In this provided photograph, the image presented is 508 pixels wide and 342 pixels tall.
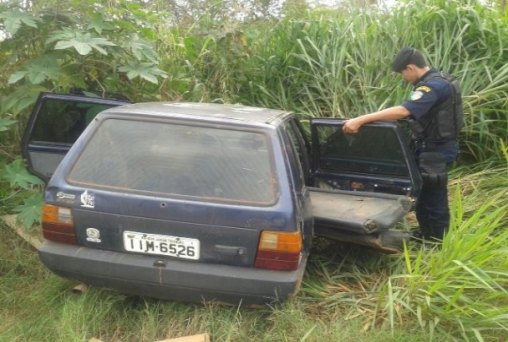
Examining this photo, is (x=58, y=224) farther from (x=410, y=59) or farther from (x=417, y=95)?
(x=410, y=59)

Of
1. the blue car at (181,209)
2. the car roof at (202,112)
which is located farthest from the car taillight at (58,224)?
the car roof at (202,112)

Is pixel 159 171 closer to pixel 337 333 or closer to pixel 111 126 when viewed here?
pixel 111 126

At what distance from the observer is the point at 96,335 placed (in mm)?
2578

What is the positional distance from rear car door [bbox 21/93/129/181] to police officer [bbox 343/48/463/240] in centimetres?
182

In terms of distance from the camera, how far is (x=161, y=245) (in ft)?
7.74

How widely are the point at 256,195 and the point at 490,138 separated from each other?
11.2 ft

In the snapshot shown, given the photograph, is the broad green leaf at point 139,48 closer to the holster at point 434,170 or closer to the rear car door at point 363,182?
the rear car door at point 363,182

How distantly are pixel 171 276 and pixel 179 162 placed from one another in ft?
1.83

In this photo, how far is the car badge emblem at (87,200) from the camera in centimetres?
239

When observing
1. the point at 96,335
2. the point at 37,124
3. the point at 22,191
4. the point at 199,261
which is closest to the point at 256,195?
the point at 199,261

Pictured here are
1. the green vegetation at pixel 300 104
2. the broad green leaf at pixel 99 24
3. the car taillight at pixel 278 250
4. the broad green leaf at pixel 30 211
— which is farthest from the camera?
the broad green leaf at pixel 99 24

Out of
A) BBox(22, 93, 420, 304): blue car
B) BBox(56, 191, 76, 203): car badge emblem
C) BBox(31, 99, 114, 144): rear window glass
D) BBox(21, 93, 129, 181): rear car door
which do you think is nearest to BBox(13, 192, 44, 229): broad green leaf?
A: BBox(21, 93, 129, 181): rear car door

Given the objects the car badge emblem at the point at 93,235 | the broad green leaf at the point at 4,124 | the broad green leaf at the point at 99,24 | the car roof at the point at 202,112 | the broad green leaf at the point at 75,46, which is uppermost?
the broad green leaf at the point at 99,24

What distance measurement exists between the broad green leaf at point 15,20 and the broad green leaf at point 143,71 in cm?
72
